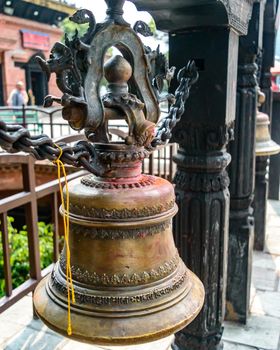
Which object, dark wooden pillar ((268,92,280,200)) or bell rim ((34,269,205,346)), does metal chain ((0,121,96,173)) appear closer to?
bell rim ((34,269,205,346))

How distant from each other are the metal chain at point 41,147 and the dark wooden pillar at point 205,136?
0.82 meters

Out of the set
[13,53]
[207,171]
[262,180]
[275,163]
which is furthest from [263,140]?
[13,53]

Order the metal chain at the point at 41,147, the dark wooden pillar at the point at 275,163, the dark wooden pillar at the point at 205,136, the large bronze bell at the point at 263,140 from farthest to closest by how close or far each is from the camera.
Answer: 1. the dark wooden pillar at the point at 275,163
2. the large bronze bell at the point at 263,140
3. the dark wooden pillar at the point at 205,136
4. the metal chain at the point at 41,147

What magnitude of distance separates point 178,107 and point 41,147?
0.75 metres

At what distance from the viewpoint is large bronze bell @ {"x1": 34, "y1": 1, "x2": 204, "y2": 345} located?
0.93 metres

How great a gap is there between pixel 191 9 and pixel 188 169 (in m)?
0.74

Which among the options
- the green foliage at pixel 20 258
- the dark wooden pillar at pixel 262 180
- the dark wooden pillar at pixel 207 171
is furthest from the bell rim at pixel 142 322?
the green foliage at pixel 20 258

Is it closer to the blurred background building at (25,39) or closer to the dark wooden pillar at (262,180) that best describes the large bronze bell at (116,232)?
the dark wooden pillar at (262,180)

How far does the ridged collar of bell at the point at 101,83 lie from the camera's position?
90cm

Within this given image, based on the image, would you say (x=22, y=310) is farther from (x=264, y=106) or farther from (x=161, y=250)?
(x=264, y=106)

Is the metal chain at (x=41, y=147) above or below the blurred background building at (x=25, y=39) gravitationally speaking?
below

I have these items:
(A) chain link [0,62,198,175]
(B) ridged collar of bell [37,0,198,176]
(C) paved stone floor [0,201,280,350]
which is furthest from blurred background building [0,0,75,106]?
(A) chain link [0,62,198,175]

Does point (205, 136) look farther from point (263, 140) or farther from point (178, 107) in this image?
point (263, 140)

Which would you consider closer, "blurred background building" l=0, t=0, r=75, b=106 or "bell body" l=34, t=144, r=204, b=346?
"bell body" l=34, t=144, r=204, b=346
